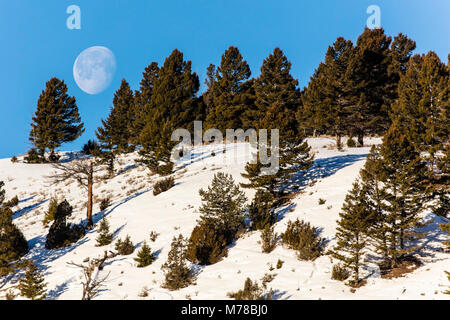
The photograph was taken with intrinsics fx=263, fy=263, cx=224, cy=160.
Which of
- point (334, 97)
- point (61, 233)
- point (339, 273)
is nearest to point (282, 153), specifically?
point (339, 273)

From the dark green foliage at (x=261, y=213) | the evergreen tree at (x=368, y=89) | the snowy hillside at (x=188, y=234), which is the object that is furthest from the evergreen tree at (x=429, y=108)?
the dark green foliage at (x=261, y=213)

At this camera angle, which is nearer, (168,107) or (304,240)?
(304,240)

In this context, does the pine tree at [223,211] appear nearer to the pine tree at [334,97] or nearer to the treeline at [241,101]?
the treeline at [241,101]

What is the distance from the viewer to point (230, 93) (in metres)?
39.4

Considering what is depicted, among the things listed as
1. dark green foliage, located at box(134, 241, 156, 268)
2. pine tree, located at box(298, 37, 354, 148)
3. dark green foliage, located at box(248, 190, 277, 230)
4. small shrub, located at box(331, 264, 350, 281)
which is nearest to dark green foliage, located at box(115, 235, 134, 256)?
dark green foliage, located at box(134, 241, 156, 268)

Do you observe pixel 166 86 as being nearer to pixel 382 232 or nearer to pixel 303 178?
pixel 303 178

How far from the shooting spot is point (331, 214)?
14898 mm

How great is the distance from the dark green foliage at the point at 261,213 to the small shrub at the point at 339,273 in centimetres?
469

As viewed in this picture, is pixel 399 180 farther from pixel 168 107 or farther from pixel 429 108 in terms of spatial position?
pixel 168 107

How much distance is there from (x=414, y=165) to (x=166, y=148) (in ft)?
73.7

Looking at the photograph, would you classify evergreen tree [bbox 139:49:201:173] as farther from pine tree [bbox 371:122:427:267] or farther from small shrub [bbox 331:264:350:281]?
pine tree [bbox 371:122:427:267]

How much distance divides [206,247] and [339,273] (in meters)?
6.26
